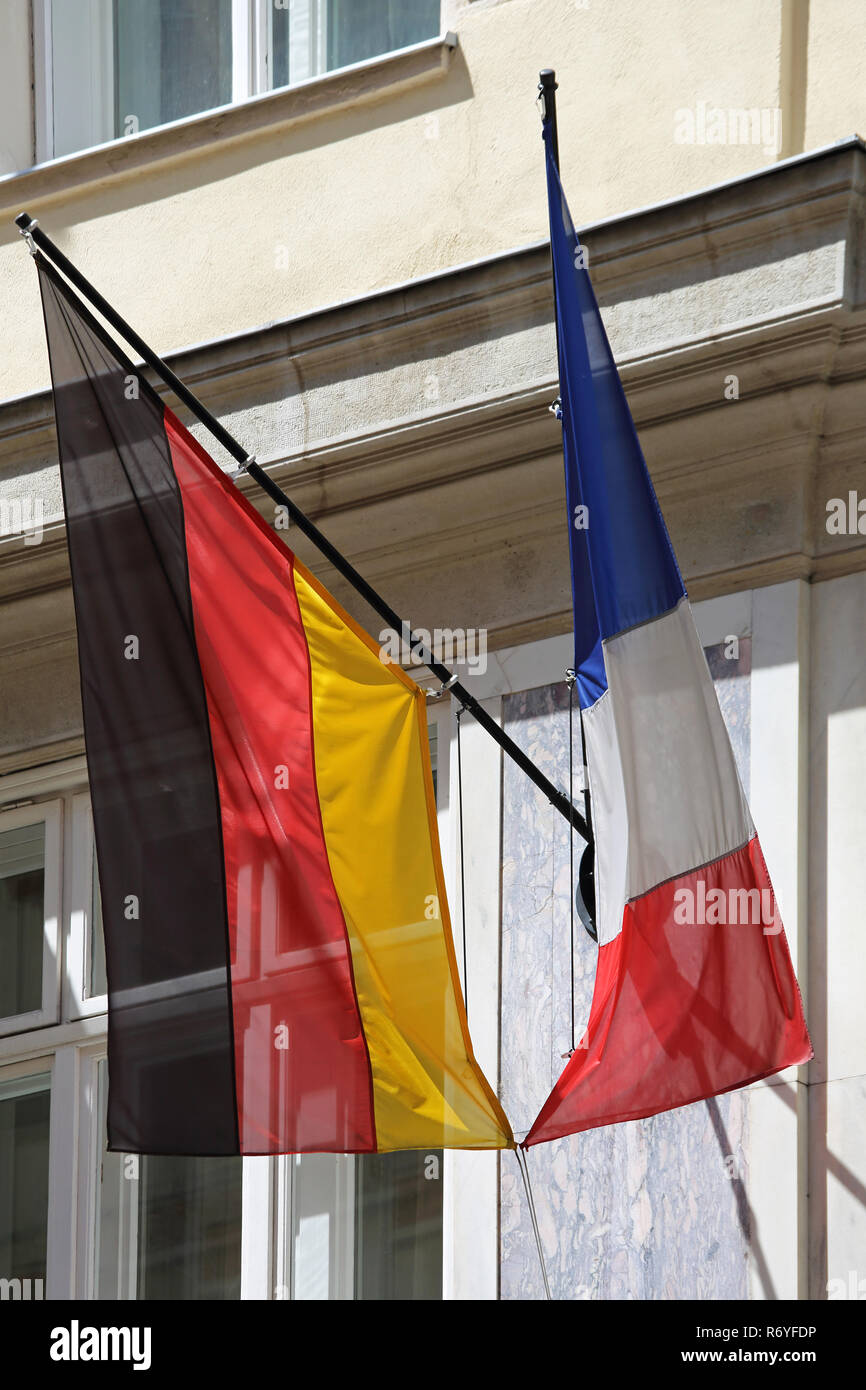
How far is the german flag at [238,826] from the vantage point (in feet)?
24.7

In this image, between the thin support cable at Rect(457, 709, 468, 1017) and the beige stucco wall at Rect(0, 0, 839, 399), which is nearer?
the thin support cable at Rect(457, 709, 468, 1017)

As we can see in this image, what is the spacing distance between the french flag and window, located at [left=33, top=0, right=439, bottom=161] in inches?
92.5

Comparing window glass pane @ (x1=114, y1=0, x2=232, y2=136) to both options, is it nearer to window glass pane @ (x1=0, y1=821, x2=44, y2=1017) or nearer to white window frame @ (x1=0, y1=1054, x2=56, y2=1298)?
window glass pane @ (x1=0, y1=821, x2=44, y2=1017)

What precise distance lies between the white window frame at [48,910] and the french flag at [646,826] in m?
2.75

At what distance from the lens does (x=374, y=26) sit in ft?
33.3

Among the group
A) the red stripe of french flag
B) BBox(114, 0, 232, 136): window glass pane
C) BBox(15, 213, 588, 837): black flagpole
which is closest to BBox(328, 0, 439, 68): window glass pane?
BBox(114, 0, 232, 136): window glass pane

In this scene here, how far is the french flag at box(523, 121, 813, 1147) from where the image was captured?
748 centimetres

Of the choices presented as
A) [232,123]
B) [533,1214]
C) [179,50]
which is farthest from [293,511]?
[179,50]

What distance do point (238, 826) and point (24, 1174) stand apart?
7.99 ft

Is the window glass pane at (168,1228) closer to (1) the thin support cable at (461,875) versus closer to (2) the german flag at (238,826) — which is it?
(1) the thin support cable at (461,875)

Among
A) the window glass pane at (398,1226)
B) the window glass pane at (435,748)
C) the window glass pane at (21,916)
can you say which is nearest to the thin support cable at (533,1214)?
the window glass pane at (398,1226)

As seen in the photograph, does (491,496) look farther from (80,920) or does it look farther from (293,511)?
(80,920)

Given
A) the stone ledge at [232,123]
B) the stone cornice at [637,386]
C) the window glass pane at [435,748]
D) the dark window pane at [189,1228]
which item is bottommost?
the dark window pane at [189,1228]

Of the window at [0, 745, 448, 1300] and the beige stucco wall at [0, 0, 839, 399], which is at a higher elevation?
the beige stucco wall at [0, 0, 839, 399]
